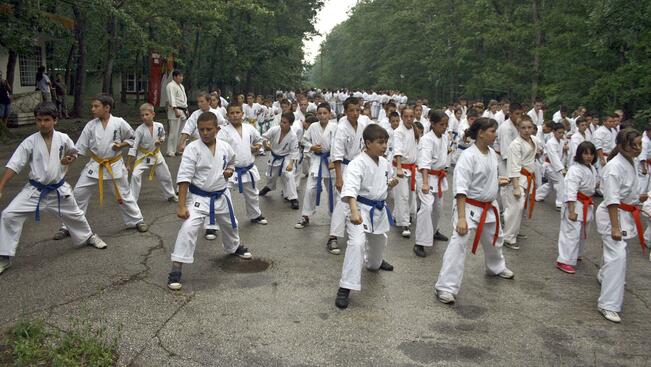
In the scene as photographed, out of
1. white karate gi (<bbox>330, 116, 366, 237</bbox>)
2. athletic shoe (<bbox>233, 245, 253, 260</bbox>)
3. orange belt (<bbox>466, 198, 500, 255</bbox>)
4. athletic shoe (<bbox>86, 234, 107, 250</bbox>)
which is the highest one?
white karate gi (<bbox>330, 116, 366, 237</bbox>)

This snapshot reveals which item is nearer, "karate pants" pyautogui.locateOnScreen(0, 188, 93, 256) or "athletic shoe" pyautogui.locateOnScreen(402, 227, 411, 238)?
"karate pants" pyautogui.locateOnScreen(0, 188, 93, 256)

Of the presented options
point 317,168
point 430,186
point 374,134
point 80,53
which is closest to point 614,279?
point 430,186

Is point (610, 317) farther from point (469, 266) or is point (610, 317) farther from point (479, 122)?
point (479, 122)

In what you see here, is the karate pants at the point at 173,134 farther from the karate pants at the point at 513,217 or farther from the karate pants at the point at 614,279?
the karate pants at the point at 614,279

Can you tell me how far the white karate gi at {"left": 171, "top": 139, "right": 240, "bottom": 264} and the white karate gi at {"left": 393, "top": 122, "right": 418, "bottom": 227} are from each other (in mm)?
2639

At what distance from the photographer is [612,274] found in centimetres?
474

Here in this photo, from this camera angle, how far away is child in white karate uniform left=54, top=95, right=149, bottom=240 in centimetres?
670

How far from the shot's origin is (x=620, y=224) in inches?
195

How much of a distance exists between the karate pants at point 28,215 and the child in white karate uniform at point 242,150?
2118 mm

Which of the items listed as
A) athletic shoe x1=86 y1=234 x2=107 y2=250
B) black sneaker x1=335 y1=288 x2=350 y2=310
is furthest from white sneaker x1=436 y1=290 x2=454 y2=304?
athletic shoe x1=86 y1=234 x2=107 y2=250

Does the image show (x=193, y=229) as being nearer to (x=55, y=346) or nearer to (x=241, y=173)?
(x=55, y=346)

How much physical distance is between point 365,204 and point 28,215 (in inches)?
147

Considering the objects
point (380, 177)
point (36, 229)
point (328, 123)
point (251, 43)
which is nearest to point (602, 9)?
point (328, 123)

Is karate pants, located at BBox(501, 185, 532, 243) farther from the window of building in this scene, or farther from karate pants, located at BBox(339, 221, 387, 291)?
the window of building
